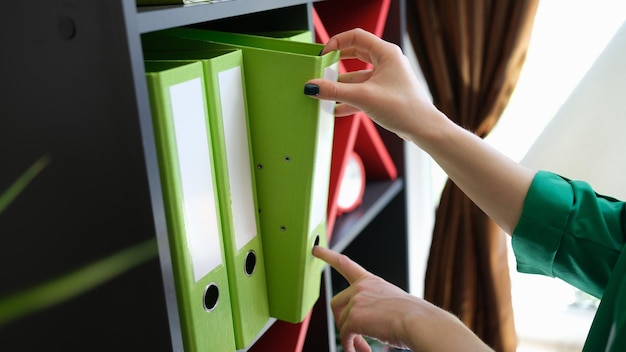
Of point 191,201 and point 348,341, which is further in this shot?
point 348,341

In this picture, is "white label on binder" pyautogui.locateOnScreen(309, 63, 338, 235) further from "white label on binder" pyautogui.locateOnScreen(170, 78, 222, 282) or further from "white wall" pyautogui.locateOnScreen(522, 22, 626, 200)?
"white wall" pyautogui.locateOnScreen(522, 22, 626, 200)

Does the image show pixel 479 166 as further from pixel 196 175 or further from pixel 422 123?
pixel 196 175

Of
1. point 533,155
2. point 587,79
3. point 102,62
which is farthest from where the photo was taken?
point 533,155

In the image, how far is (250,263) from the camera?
2.90 feet

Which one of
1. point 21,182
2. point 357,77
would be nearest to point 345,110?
point 357,77

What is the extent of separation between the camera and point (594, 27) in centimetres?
150

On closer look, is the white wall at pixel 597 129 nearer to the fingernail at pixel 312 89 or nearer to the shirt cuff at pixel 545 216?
the shirt cuff at pixel 545 216

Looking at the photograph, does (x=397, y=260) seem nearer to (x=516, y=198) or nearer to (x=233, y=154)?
(x=516, y=198)

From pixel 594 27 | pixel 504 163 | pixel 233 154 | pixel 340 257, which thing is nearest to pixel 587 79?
pixel 594 27

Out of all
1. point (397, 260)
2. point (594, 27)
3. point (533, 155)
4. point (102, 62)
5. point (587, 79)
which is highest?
point (102, 62)

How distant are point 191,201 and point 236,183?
0.11 m

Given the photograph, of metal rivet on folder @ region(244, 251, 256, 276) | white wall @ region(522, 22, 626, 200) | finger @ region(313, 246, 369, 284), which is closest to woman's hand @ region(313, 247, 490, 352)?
finger @ region(313, 246, 369, 284)

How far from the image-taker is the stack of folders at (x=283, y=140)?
82cm

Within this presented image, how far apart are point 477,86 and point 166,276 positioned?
1.09 meters
